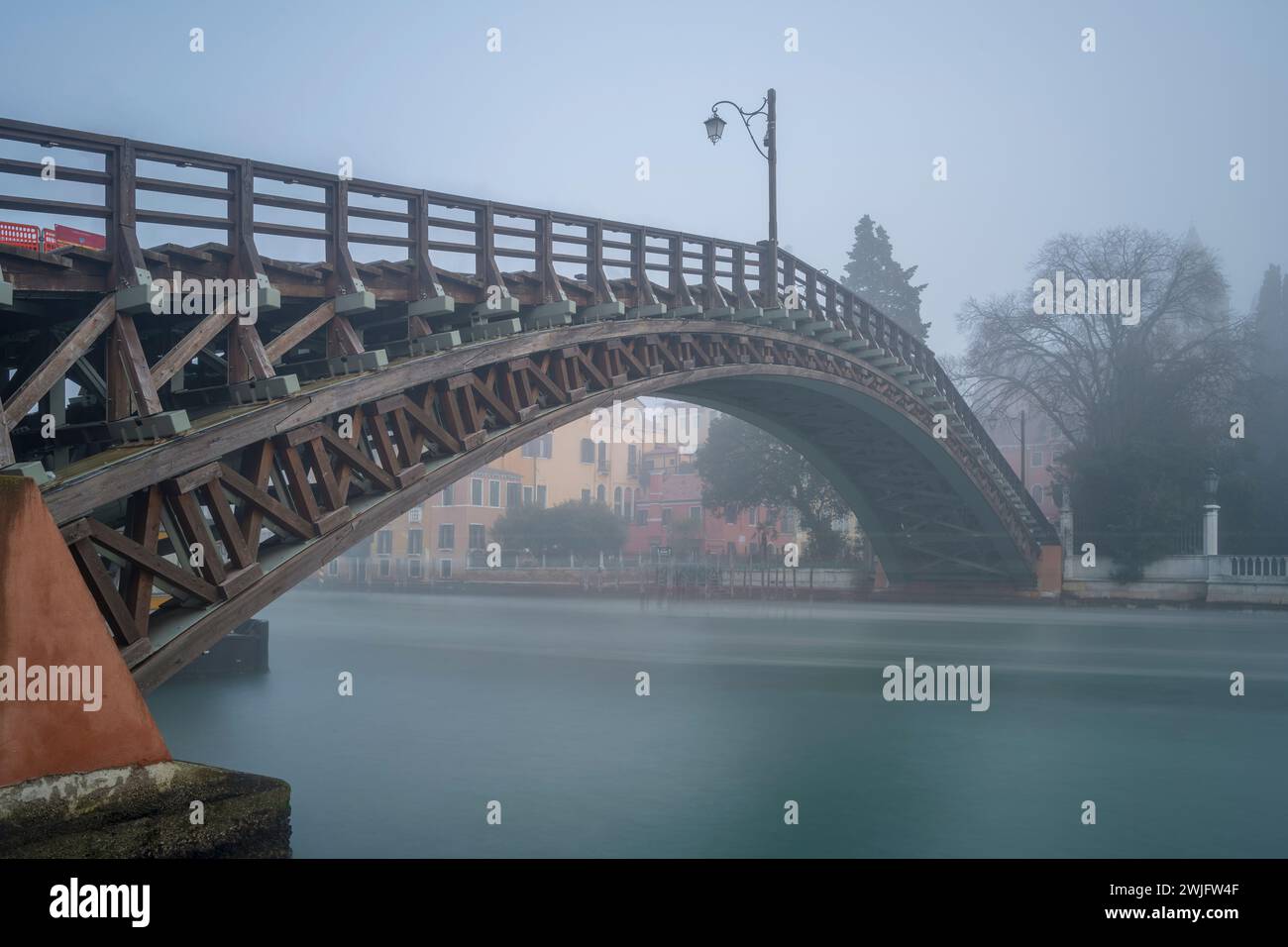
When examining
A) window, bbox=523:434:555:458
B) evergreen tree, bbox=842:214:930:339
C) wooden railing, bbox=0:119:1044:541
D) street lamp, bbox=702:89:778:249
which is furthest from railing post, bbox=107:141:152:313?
window, bbox=523:434:555:458

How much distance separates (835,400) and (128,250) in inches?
738

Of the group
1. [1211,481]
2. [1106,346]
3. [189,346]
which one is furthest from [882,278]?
[189,346]

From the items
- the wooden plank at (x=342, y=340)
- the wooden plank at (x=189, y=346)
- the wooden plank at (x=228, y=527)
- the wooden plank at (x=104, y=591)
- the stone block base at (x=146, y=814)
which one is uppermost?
the wooden plank at (x=342, y=340)

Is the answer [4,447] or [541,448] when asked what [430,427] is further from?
[541,448]

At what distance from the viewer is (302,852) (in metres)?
9.07
